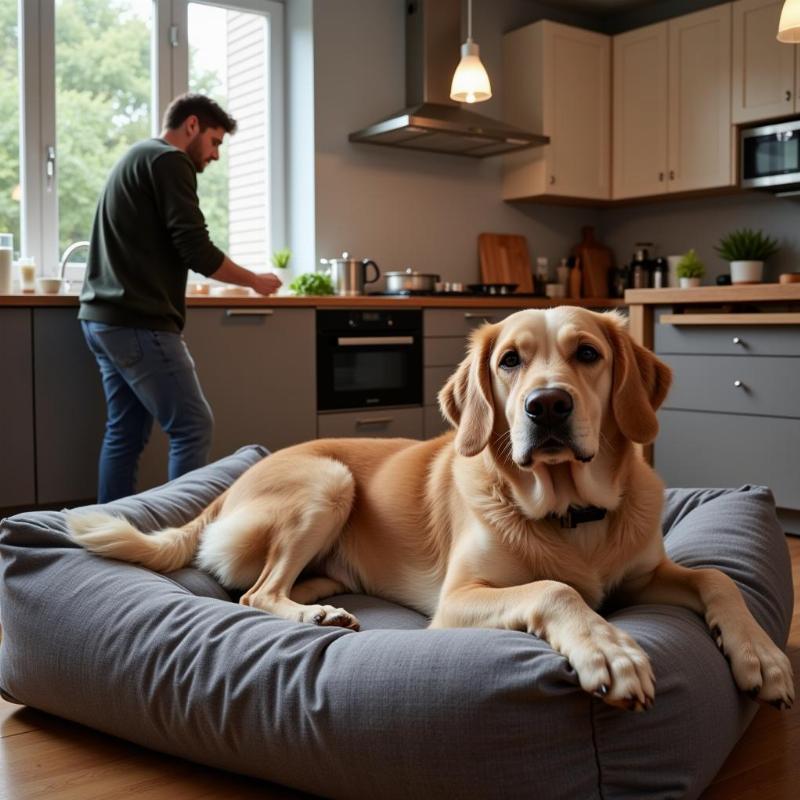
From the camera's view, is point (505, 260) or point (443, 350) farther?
point (505, 260)

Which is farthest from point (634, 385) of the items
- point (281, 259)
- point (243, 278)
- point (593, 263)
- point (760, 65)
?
point (593, 263)

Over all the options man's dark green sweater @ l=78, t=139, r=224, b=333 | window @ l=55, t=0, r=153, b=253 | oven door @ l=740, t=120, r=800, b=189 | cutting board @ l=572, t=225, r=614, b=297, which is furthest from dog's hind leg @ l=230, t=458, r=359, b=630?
cutting board @ l=572, t=225, r=614, b=297

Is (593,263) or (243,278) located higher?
(593,263)

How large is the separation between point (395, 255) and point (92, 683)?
399 centimetres

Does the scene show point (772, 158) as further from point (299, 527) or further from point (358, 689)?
point (358, 689)

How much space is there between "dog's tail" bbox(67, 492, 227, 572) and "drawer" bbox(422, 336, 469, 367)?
269cm

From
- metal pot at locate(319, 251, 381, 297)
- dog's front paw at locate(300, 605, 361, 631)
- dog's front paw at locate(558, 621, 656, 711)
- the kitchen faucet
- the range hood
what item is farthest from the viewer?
the range hood

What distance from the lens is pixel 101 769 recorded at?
1747 millimetres

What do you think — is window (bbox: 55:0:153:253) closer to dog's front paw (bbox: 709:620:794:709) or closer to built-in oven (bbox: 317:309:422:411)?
built-in oven (bbox: 317:309:422:411)

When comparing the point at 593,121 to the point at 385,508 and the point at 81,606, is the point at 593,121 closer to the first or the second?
the point at 385,508

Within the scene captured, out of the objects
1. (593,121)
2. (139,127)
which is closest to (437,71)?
(593,121)

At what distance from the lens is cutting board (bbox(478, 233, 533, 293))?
5906 millimetres

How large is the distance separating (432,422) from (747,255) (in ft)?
6.12

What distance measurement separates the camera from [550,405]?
5.37ft
